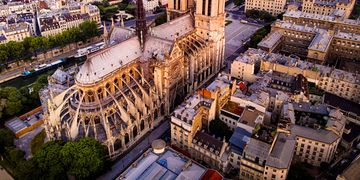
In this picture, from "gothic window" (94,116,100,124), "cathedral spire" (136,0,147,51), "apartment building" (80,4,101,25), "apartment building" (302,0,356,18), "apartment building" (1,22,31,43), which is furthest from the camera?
"apartment building" (80,4,101,25)

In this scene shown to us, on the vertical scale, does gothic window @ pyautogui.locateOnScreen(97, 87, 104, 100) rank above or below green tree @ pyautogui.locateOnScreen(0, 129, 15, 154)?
above

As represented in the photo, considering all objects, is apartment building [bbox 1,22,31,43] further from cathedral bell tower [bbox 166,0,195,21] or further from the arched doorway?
the arched doorway

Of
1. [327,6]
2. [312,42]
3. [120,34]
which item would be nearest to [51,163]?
[120,34]

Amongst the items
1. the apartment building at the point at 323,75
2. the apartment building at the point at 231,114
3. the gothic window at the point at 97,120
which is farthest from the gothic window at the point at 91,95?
the apartment building at the point at 323,75

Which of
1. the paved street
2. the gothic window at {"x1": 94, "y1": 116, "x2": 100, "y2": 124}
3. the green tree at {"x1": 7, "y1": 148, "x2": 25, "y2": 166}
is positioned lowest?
the paved street

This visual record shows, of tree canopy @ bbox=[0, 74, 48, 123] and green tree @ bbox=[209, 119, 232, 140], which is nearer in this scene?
green tree @ bbox=[209, 119, 232, 140]

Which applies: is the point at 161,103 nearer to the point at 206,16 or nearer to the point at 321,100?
the point at 206,16

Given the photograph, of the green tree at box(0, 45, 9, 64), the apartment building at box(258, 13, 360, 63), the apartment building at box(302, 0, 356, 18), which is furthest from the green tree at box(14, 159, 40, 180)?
the apartment building at box(302, 0, 356, 18)

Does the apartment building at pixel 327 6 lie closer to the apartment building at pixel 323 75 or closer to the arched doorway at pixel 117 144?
the apartment building at pixel 323 75
